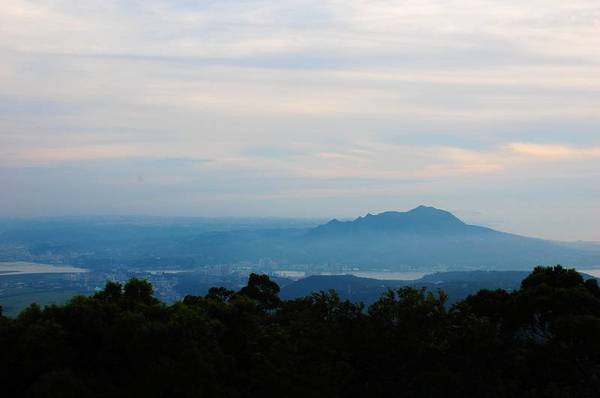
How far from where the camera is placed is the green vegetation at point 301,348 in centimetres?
1650

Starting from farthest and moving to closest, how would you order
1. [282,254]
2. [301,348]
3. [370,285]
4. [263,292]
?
[282,254] → [370,285] → [263,292] → [301,348]

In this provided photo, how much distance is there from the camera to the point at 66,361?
53.2 feet

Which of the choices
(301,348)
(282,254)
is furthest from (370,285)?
(282,254)

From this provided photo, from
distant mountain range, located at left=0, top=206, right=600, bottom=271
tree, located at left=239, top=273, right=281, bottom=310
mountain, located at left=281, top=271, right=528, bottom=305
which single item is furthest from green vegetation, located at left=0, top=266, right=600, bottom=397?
distant mountain range, located at left=0, top=206, right=600, bottom=271

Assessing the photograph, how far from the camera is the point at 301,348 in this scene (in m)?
19.6

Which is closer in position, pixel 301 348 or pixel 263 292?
pixel 301 348

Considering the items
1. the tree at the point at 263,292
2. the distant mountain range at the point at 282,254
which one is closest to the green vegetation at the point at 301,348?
the tree at the point at 263,292

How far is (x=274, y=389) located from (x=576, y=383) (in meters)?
8.81

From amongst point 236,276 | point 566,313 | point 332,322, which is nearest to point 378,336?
point 332,322

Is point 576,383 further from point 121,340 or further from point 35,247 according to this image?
point 35,247

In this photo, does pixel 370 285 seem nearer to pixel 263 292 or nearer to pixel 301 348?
pixel 263 292

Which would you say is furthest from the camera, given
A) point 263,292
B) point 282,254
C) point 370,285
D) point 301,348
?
point 282,254

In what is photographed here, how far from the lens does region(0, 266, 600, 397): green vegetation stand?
54.1ft

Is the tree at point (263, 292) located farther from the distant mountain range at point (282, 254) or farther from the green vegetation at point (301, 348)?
the distant mountain range at point (282, 254)
